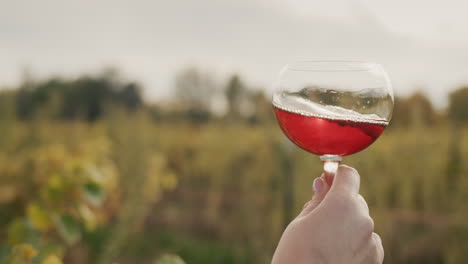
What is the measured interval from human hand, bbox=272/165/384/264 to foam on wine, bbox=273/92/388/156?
16 cm

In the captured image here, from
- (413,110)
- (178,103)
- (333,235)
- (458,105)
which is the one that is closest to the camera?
(333,235)

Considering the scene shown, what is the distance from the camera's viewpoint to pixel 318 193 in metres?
1.02

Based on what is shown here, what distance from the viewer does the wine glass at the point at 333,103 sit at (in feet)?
3.48

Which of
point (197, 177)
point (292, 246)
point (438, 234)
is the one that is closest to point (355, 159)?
point (438, 234)

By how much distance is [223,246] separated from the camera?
652 cm

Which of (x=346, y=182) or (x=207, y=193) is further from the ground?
(x=346, y=182)

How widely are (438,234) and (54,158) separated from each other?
164 inches

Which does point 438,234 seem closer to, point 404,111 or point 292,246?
point 404,111

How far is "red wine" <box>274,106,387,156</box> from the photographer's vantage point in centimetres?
105

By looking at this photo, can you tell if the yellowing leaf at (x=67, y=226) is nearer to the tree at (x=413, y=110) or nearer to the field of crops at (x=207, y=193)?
the field of crops at (x=207, y=193)

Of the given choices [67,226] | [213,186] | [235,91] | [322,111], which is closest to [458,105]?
[235,91]

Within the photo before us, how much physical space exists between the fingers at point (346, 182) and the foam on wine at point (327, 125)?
114 mm

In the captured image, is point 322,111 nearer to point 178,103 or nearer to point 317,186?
point 317,186

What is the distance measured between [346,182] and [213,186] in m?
7.57
